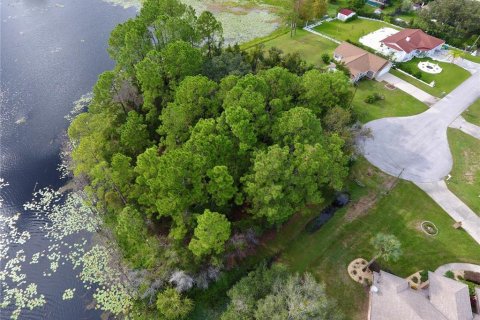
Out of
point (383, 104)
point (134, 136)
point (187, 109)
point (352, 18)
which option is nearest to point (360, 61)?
point (383, 104)

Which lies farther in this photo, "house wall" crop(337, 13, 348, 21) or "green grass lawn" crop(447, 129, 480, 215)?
"house wall" crop(337, 13, 348, 21)

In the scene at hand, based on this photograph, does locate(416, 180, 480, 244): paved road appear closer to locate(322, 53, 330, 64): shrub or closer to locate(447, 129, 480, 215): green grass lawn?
locate(447, 129, 480, 215): green grass lawn

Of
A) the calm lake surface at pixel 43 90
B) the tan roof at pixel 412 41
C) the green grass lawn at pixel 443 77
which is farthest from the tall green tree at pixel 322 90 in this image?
the calm lake surface at pixel 43 90

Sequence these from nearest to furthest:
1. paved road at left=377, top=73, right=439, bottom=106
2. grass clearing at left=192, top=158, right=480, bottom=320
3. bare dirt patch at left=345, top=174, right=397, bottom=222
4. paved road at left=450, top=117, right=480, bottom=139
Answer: grass clearing at left=192, top=158, right=480, bottom=320 < bare dirt patch at left=345, top=174, right=397, bottom=222 < paved road at left=450, top=117, right=480, bottom=139 < paved road at left=377, top=73, right=439, bottom=106

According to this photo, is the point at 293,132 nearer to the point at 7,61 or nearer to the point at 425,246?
the point at 425,246

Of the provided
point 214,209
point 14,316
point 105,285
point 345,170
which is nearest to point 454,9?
point 345,170

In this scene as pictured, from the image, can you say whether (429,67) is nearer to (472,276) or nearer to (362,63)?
(362,63)

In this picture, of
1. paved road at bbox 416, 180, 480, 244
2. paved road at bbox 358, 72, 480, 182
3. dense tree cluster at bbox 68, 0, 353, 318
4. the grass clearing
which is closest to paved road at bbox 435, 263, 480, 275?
the grass clearing
